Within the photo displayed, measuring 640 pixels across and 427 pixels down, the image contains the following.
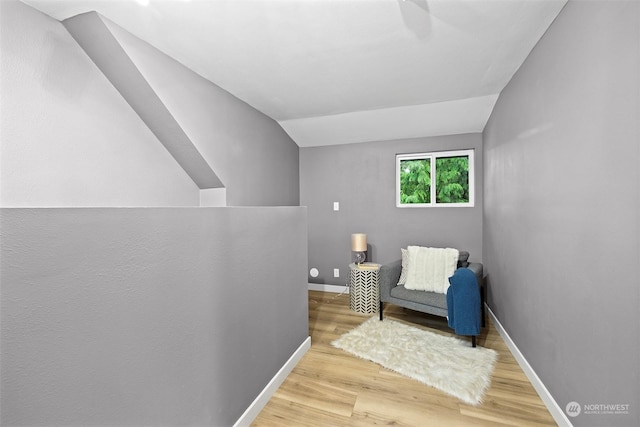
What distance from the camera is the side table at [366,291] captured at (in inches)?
134

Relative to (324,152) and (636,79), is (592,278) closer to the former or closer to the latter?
(636,79)

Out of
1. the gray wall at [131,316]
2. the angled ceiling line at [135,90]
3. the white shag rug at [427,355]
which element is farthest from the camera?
A: the white shag rug at [427,355]

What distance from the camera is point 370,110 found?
3367mm

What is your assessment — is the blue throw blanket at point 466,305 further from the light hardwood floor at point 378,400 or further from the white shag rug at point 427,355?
the light hardwood floor at point 378,400

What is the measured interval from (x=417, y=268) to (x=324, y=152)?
2.22 meters

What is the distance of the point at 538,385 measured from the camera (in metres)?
1.87

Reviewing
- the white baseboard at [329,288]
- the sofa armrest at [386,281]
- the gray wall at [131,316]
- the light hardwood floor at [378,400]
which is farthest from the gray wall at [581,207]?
the white baseboard at [329,288]

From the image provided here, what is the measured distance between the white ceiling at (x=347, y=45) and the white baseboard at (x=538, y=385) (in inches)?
90.0

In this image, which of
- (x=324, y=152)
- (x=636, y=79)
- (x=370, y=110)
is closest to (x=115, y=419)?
(x=636, y=79)

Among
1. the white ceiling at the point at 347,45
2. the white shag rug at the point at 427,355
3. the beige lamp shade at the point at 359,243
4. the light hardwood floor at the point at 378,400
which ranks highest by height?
the white ceiling at the point at 347,45

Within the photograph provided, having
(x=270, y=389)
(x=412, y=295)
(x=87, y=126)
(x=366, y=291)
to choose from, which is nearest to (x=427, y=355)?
(x=412, y=295)

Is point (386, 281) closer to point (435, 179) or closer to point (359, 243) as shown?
point (359, 243)

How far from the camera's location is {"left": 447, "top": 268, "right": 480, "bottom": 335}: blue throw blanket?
2.40m

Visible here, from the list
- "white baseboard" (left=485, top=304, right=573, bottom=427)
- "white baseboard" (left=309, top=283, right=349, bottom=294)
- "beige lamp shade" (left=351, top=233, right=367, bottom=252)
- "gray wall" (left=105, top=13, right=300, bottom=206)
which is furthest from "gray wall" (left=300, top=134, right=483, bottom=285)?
"white baseboard" (left=485, top=304, right=573, bottom=427)
